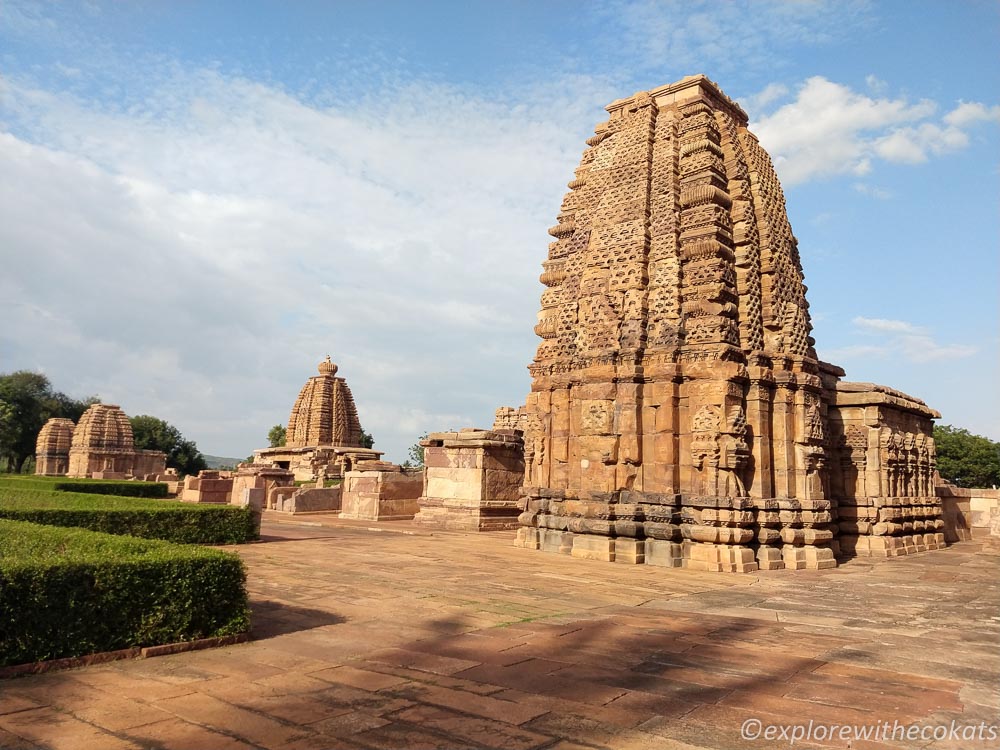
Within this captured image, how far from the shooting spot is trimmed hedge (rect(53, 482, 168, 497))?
842 inches

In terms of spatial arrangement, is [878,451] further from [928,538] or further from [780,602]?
[780,602]

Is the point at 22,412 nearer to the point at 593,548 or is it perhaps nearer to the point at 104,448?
the point at 104,448

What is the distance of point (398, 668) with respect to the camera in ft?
15.0

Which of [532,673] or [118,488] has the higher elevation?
[118,488]

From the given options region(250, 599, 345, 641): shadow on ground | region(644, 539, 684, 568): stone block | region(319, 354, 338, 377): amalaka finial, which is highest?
region(319, 354, 338, 377): amalaka finial

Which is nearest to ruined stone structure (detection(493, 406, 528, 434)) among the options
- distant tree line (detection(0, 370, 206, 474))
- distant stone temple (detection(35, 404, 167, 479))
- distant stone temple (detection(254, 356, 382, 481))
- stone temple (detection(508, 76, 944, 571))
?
stone temple (detection(508, 76, 944, 571))

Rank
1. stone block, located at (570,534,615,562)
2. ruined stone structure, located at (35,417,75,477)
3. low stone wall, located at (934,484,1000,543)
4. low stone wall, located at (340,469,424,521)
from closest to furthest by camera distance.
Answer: stone block, located at (570,534,615,562) < low stone wall, located at (934,484,1000,543) < low stone wall, located at (340,469,424,521) < ruined stone structure, located at (35,417,75,477)

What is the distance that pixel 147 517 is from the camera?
37.5 feet

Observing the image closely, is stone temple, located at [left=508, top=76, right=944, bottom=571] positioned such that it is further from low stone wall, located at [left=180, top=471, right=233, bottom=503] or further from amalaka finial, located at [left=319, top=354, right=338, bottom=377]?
amalaka finial, located at [left=319, top=354, right=338, bottom=377]

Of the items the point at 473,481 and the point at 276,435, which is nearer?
the point at 473,481

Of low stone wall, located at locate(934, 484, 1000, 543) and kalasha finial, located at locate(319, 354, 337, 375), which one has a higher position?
kalasha finial, located at locate(319, 354, 337, 375)

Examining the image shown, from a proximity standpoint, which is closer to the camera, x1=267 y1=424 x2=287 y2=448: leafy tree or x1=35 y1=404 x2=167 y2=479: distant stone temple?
x1=35 y1=404 x2=167 y2=479: distant stone temple

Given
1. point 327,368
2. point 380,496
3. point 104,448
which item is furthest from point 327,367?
point 380,496

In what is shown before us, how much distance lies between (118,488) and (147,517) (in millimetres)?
15187
